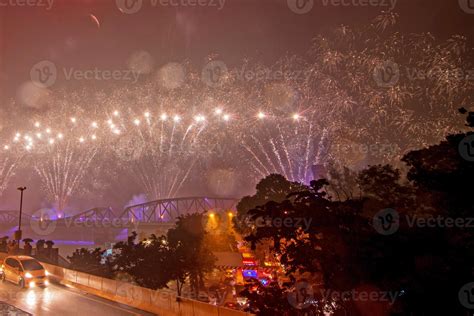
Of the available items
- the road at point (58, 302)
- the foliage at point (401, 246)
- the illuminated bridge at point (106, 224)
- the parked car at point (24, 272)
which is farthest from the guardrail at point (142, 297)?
the illuminated bridge at point (106, 224)

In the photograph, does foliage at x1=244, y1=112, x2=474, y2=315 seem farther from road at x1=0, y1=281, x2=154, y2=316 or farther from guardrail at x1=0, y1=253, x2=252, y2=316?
road at x1=0, y1=281, x2=154, y2=316

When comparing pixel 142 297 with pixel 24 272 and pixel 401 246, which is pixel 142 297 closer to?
pixel 24 272

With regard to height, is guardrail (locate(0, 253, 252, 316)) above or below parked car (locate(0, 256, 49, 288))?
below

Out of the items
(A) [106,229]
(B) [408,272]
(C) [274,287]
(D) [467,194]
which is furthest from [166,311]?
(A) [106,229]

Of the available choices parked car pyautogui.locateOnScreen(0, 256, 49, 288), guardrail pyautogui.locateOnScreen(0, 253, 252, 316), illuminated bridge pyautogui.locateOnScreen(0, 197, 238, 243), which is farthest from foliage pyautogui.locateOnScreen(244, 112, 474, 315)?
illuminated bridge pyautogui.locateOnScreen(0, 197, 238, 243)

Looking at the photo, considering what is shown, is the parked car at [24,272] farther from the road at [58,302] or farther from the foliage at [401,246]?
the foliage at [401,246]

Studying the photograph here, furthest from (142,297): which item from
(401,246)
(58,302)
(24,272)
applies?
(401,246)
